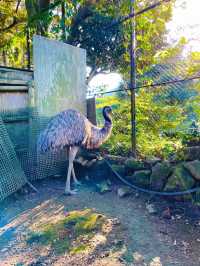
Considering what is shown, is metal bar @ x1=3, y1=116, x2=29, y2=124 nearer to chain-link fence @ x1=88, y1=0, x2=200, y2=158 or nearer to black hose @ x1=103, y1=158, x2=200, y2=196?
chain-link fence @ x1=88, y1=0, x2=200, y2=158

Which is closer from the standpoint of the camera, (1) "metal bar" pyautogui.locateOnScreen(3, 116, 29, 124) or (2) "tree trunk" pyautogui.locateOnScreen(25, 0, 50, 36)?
(1) "metal bar" pyautogui.locateOnScreen(3, 116, 29, 124)

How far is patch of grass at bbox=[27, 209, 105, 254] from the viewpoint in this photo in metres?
2.55

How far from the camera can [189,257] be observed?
7.50ft

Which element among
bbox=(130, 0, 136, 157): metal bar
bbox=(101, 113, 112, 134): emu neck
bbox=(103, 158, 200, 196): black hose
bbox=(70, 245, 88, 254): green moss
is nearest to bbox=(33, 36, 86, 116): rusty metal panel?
bbox=(101, 113, 112, 134): emu neck

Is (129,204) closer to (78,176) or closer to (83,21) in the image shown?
(78,176)

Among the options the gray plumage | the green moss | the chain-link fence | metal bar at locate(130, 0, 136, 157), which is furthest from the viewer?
metal bar at locate(130, 0, 136, 157)

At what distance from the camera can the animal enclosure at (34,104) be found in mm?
4027

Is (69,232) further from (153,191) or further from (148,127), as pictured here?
(148,127)

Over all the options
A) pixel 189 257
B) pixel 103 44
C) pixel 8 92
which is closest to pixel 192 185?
pixel 189 257

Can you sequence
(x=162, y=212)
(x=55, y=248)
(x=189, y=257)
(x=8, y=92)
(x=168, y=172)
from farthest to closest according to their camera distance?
(x=8, y=92), (x=168, y=172), (x=162, y=212), (x=55, y=248), (x=189, y=257)

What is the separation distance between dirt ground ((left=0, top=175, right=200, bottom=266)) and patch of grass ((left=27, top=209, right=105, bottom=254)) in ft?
0.30

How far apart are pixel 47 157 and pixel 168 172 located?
6.54 feet

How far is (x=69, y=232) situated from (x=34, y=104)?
2237mm

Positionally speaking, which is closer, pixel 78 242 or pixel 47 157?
pixel 78 242
